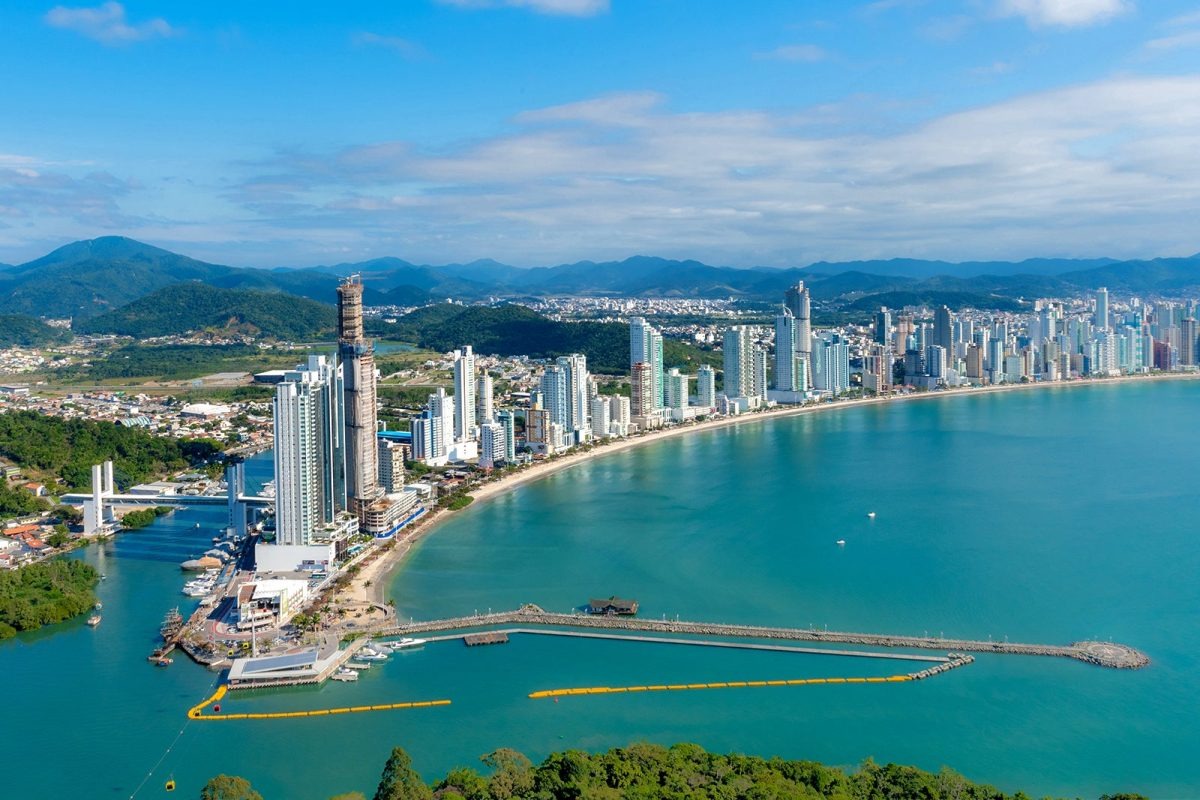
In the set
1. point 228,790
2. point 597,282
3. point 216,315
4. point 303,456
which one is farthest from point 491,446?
point 597,282

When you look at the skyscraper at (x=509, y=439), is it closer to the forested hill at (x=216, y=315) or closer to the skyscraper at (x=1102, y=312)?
the forested hill at (x=216, y=315)

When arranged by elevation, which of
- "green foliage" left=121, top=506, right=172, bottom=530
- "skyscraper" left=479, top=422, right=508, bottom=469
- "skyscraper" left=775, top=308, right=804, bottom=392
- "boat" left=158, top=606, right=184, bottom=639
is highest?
"skyscraper" left=775, top=308, right=804, bottom=392

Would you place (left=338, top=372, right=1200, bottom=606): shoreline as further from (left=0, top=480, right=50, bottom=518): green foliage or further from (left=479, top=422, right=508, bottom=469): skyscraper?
(left=0, top=480, right=50, bottom=518): green foliage

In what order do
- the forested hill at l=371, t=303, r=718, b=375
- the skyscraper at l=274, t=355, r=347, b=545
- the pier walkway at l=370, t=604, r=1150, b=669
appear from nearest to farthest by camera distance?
the pier walkway at l=370, t=604, r=1150, b=669 < the skyscraper at l=274, t=355, r=347, b=545 < the forested hill at l=371, t=303, r=718, b=375

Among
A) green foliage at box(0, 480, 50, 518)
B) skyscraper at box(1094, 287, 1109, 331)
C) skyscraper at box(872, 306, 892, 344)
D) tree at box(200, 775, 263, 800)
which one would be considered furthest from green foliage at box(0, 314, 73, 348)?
skyscraper at box(1094, 287, 1109, 331)

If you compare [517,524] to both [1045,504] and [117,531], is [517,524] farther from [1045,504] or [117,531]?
[1045,504]

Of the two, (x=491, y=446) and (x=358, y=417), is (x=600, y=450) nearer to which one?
(x=491, y=446)

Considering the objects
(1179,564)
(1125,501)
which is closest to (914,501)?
(1125,501)
